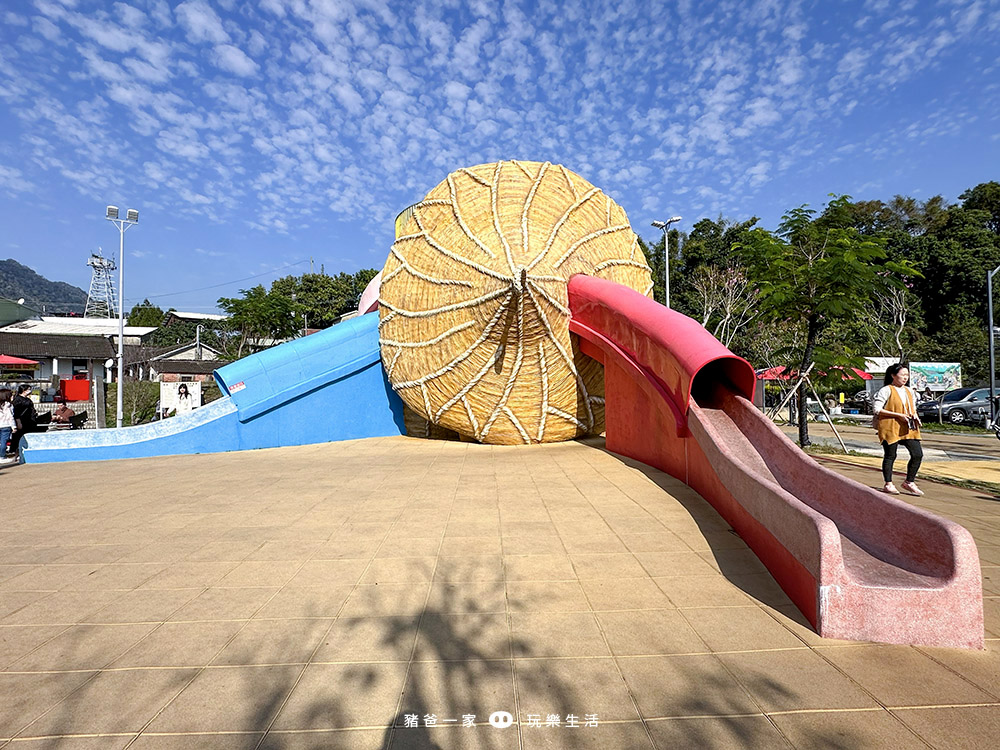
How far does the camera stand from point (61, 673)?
95.3 inches

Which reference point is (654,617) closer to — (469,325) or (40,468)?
(469,325)

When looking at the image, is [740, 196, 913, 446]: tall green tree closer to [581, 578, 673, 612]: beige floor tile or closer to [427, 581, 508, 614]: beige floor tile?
[581, 578, 673, 612]: beige floor tile

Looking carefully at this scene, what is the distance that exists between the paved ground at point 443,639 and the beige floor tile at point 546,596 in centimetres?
2

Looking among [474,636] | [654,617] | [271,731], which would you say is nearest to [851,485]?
[654,617]

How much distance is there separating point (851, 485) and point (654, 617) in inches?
77.1

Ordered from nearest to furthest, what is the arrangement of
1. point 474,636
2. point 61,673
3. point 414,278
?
point 61,673 < point 474,636 < point 414,278

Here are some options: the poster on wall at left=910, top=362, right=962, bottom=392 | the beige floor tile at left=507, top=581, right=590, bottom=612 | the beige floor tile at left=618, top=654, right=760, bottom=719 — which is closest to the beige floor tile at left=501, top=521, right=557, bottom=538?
the beige floor tile at left=507, top=581, right=590, bottom=612

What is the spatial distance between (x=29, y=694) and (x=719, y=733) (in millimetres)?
2965

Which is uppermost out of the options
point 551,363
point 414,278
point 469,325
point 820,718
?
point 414,278

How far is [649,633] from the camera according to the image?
106 inches

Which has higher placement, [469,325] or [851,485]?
[469,325]

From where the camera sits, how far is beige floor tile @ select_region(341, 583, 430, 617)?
2.95 metres

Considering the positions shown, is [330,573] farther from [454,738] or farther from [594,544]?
[594,544]

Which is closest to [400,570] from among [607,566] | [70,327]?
[607,566]
